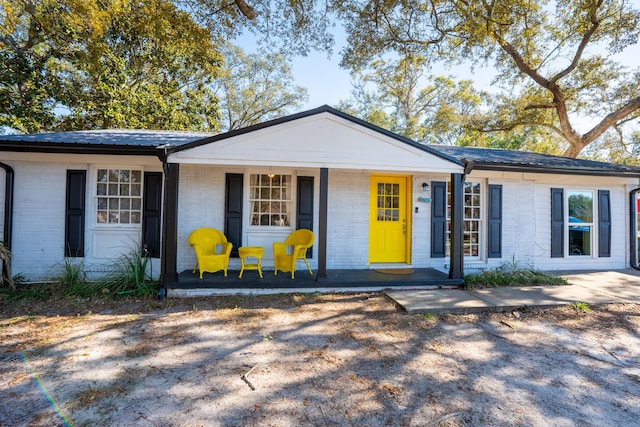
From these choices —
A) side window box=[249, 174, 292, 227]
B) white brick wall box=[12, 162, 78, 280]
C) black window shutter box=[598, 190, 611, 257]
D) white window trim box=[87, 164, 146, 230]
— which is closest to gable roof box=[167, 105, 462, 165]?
side window box=[249, 174, 292, 227]

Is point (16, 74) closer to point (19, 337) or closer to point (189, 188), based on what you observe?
point (189, 188)

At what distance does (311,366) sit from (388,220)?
4.73 metres

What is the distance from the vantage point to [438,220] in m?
7.29

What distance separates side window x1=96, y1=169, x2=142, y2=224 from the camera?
6.24 m

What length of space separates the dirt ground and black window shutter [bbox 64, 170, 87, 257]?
1407 mm

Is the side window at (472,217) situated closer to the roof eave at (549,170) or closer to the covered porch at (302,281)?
the roof eave at (549,170)

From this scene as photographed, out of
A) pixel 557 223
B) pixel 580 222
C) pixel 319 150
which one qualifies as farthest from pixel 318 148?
pixel 580 222

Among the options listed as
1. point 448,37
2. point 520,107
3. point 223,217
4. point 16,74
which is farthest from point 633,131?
point 16,74

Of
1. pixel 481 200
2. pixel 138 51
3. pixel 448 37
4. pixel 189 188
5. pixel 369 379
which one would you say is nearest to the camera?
pixel 369 379

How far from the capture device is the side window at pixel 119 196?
246 inches

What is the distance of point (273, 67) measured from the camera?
73.2 feet

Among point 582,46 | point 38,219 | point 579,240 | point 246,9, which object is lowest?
point 579,240

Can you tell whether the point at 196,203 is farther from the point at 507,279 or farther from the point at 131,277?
the point at 507,279

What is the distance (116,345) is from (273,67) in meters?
22.1
